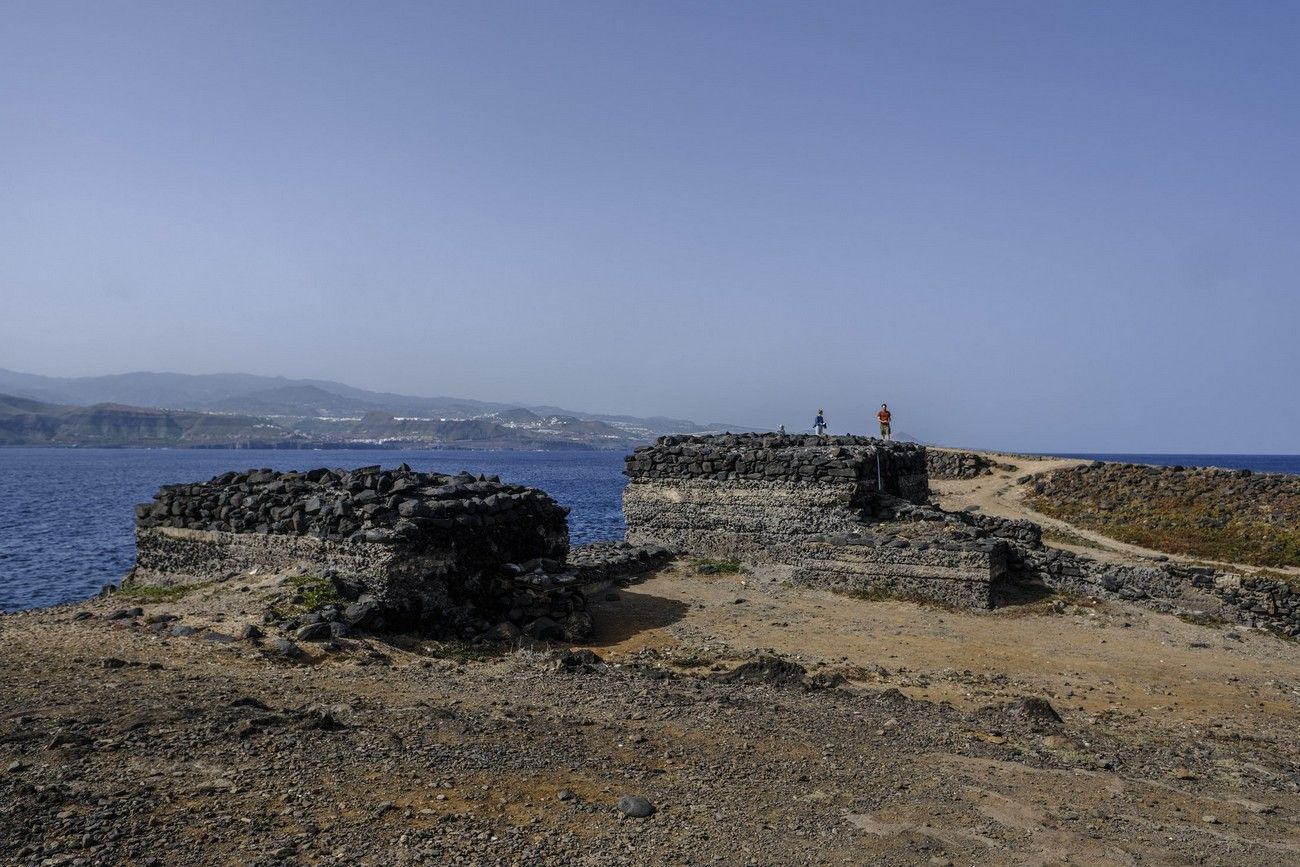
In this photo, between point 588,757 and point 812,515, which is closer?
point 588,757

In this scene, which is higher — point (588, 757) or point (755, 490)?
point (755, 490)

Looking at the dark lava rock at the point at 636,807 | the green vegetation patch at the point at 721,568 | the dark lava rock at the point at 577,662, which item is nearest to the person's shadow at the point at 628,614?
the green vegetation patch at the point at 721,568

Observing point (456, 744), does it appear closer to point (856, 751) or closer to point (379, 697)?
point (379, 697)

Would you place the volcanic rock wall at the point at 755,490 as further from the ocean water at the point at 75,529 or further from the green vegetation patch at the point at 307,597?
the ocean water at the point at 75,529

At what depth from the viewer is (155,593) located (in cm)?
1559

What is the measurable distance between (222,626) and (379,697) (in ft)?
13.3

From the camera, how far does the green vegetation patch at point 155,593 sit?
48.9 feet

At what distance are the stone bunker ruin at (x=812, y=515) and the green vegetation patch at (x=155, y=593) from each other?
1213cm

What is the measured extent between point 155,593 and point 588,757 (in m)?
10.9

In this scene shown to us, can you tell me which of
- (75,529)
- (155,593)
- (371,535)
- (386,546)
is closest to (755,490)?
(386,546)

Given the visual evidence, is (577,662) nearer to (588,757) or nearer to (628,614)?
(588,757)

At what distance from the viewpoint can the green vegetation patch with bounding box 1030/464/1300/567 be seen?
29.3 metres

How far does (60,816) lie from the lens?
6332 mm

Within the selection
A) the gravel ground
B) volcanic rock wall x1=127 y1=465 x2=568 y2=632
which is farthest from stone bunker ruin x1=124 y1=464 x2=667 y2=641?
the gravel ground
